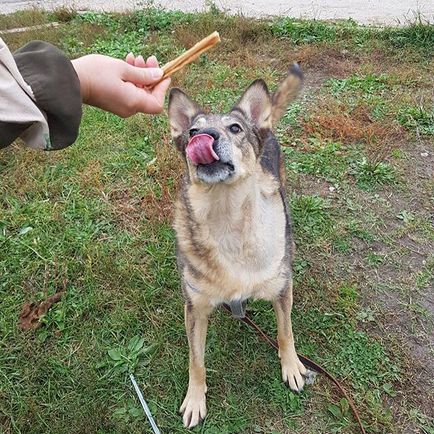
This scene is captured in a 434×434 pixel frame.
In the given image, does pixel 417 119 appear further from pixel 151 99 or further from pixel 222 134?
pixel 151 99

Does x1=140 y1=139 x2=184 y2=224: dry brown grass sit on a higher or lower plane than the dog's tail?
lower

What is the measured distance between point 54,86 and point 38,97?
0.26ft

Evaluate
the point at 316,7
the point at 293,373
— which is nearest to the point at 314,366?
the point at 293,373

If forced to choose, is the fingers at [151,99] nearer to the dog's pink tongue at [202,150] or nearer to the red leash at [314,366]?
the dog's pink tongue at [202,150]

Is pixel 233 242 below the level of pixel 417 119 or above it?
above

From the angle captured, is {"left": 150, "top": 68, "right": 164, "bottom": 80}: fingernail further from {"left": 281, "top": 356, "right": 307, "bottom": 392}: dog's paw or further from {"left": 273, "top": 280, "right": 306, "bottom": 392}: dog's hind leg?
{"left": 281, "top": 356, "right": 307, "bottom": 392}: dog's paw

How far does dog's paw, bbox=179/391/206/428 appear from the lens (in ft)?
9.32

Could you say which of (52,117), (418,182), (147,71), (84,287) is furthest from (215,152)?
(418,182)

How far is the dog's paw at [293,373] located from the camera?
2.94m

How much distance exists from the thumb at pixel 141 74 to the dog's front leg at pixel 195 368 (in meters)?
1.22

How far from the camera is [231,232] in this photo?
2.64m

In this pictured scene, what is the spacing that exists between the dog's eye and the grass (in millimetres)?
1352

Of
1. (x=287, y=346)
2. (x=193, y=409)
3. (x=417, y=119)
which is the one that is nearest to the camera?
(x=193, y=409)

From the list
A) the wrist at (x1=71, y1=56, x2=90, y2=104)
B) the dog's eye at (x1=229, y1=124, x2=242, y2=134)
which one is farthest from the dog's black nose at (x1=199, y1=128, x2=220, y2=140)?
the wrist at (x1=71, y1=56, x2=90, y2=104)
